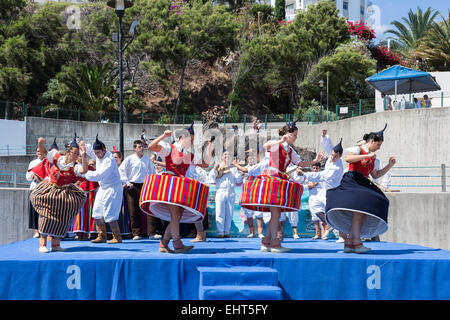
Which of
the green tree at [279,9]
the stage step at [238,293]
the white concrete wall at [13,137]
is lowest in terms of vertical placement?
the stage step at [238,293]

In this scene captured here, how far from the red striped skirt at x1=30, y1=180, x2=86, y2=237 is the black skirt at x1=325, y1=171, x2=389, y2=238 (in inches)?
141

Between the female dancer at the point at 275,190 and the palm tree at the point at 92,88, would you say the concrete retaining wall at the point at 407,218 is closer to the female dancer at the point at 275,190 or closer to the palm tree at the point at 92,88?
the female dancer at the point at 275,190

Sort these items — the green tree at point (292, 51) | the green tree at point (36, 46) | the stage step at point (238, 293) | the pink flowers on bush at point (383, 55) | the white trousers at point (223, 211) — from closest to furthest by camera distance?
the stage step at point (238, 293) < the white trousers at point (223, 211) < the green tree at point (36, 46) < the green tree at point (292, 51) < the pink flowers on bush at point (383, 55)

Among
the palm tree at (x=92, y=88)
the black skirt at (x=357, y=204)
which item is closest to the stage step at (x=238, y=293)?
the black skirt at (x=357, y=204)

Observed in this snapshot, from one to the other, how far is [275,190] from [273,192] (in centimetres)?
4

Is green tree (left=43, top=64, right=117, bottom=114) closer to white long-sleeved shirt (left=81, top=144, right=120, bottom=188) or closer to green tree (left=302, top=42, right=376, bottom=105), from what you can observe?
green tree (left=302, top=42, right=376, bottom=105)

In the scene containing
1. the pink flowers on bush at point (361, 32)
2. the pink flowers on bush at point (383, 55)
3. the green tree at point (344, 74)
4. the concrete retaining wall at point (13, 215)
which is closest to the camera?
the concrete retaining wall at point (13, 215)

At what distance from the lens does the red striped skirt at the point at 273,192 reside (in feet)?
22.2

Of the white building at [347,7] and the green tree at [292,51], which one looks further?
the white building at [347,7]

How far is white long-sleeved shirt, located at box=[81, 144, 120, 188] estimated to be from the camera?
8.13 m

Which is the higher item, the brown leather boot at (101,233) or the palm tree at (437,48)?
the palm tree at (437,48)

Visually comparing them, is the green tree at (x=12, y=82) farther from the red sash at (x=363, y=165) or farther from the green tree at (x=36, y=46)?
the red sash at (x=363, y=165)

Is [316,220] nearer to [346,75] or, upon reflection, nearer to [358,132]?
[358,132]

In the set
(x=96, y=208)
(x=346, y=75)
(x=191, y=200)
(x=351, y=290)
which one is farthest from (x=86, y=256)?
(x=346, y=75)
